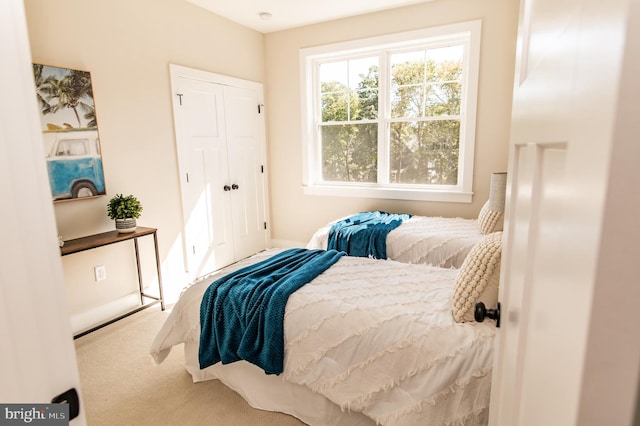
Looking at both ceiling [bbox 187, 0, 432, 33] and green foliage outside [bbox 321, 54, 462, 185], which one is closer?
ceiling [bbox 187, 0, 432, 33]

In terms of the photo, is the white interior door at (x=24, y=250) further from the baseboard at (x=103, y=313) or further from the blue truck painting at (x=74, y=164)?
the baseboard at (x=103, y=313)

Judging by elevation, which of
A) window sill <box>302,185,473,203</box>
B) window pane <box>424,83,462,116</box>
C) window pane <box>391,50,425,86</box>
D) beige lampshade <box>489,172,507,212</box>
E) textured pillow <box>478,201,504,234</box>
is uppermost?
window pane <box>391,50,425,86</box>

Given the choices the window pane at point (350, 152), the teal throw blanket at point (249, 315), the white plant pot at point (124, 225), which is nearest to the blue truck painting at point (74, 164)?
the white plant pot at point (124, 225)

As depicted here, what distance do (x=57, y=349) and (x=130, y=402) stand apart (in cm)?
176

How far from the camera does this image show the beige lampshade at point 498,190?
8.46ft

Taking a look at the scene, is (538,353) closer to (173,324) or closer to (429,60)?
(173,324)

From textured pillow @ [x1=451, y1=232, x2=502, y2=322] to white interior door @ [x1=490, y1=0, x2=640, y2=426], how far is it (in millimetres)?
896

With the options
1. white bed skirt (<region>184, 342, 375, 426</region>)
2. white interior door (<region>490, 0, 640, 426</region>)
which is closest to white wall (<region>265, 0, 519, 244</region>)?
white bed skirt (<region>184, 342, 375, 426</region>)

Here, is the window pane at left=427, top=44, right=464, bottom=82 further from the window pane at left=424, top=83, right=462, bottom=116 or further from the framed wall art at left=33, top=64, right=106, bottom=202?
the framed wall art at left=33, top=64, right=106, bottom=202

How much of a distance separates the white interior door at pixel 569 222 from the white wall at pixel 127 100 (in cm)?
294

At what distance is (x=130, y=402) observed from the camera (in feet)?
6.55

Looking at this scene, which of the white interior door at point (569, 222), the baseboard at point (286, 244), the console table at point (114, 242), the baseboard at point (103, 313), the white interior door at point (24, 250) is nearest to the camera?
the white interior door at point (569, 222)

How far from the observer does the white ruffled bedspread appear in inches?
111

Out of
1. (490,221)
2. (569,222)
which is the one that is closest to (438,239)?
(490,221)
